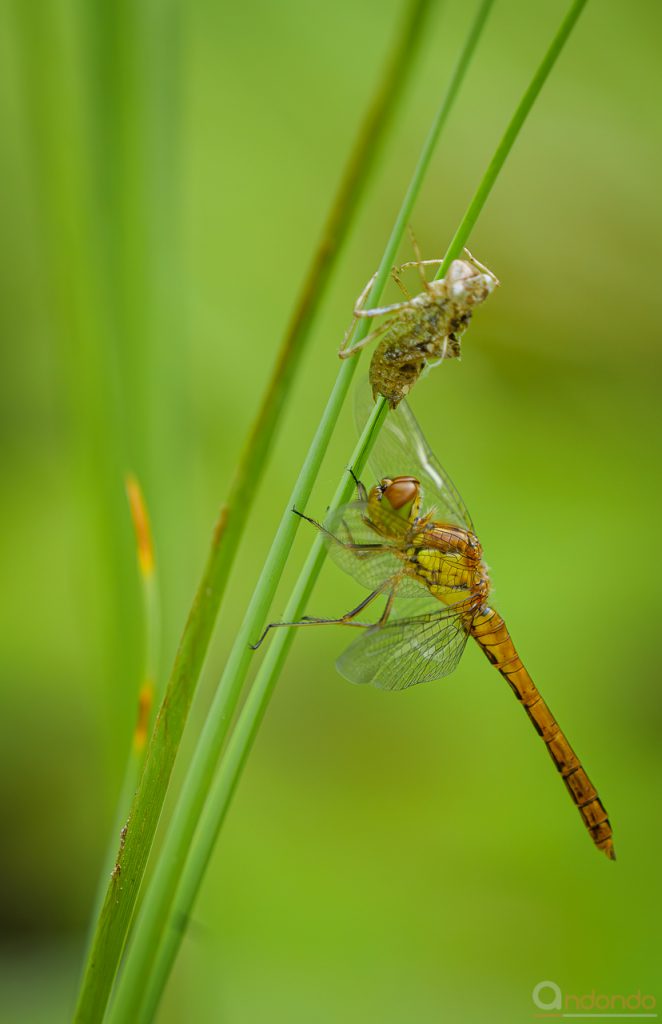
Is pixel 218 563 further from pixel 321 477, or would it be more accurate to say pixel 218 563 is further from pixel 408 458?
pixel 321 477

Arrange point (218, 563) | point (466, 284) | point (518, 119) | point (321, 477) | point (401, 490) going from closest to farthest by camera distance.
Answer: point (218, 563)
point (518, 119)
point (466, 284)
point (401, 490)
point (321, 477)

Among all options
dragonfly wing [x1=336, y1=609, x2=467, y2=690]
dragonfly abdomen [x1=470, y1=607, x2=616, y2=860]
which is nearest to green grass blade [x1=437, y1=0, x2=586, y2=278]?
dragonfly wing [x1=336, y1=609, x2=467, y2=690]

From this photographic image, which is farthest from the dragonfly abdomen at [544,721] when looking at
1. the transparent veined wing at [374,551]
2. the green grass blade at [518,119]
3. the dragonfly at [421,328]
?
the green grass blade at [518,119]

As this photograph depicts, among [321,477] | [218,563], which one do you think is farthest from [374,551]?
[321,477]

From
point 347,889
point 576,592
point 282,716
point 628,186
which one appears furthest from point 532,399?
point 347,889

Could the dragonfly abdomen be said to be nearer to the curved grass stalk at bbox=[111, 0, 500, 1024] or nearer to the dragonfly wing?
the dragonfly wing

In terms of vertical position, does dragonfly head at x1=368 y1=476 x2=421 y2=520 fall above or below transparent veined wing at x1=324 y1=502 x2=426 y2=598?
above
